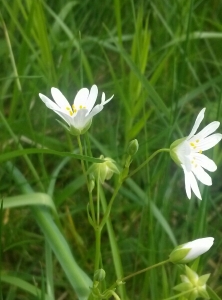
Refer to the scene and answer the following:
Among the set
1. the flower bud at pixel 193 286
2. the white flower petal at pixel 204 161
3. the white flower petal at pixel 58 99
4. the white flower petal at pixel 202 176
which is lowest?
the flower bud at pixel 193 286

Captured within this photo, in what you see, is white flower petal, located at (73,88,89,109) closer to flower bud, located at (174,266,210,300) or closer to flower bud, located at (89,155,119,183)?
flower bud, located at (89,155,119,183)

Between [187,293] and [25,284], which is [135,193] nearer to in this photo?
[25,284]

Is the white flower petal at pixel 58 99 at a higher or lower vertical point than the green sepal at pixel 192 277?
higher

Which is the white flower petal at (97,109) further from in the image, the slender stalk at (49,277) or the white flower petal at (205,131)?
the slender stalk at (49,277)

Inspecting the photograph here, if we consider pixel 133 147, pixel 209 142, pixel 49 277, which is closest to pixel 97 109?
pixel 133 147

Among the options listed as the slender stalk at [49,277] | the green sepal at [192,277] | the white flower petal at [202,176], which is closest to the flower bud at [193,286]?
the green sepal at [192,277]

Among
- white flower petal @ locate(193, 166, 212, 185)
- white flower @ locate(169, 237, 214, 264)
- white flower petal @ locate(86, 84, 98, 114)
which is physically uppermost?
white flower petal @ locate(86, 84, 98, 114)

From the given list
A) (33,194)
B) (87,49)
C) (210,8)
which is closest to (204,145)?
(33,194)

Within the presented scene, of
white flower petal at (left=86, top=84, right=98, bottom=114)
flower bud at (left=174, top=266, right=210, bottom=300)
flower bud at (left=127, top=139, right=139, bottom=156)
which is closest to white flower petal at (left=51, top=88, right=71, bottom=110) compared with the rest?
white flower petal at (left=86, top=84, right=98, bottom=114)
